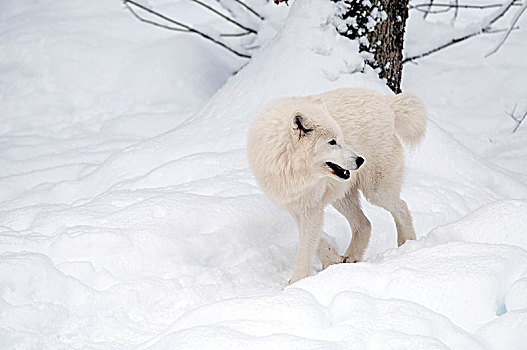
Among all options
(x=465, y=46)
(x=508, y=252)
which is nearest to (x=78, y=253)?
(x=508, y=252)

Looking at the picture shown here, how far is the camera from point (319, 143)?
11.8 feet

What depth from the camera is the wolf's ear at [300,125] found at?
3518 millimetres

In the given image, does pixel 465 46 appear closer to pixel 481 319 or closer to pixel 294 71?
pixel 294 71

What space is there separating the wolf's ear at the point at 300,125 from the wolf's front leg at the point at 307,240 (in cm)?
57

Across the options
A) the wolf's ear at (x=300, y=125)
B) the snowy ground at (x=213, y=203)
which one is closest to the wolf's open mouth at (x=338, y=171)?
the wolf's ear at (x=300, y=125)

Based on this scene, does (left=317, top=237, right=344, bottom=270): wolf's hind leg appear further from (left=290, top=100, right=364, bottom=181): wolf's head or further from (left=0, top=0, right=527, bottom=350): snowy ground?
(left=290, top=100, right=364, bottom=181): wolf's head

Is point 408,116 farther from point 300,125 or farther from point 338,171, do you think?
point 300,125

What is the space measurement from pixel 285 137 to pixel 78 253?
159cm

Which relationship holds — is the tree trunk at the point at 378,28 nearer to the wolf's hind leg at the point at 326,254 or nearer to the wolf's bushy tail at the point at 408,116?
the wolf's bushy tail at the point at 408,116

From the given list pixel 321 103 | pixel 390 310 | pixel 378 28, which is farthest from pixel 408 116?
pixel 378 28

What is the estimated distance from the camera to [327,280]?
2.86 metres

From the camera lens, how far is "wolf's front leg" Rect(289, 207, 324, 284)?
148 inches

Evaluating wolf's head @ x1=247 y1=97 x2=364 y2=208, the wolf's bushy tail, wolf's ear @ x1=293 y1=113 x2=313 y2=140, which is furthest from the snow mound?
the wolf's bushy tail

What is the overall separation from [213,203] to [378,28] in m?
2.95
